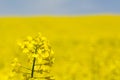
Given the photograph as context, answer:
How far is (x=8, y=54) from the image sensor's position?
58.3 feet

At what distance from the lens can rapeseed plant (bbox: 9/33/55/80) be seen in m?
2.96

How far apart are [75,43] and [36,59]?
16.9 m

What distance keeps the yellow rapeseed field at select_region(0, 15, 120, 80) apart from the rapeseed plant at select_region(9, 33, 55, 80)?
7.93m

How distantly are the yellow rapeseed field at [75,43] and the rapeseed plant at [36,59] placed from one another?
793cm

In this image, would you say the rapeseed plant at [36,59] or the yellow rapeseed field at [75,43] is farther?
the yellow rapeseed field at [75,43]

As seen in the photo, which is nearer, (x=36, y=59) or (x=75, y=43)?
(x=36, y=59)

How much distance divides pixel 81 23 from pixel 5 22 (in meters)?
3.87

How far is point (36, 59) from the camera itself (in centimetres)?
302

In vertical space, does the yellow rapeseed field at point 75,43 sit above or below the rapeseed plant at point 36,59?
above

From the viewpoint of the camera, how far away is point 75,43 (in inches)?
783

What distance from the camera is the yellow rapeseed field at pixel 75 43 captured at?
1512 cm

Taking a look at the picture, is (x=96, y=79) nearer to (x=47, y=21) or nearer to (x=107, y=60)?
(x=107, y=60)

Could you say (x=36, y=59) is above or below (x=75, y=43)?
below

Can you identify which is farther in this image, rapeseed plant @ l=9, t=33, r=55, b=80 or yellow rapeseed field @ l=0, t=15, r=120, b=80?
yellow rapeseed field @ l=0, t=15, r=120, b=80
